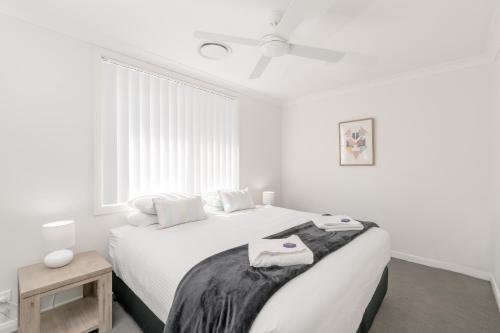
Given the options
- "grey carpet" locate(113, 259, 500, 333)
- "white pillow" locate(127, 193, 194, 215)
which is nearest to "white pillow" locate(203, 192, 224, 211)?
"white pillow" locate(127, 193, 194, 215)

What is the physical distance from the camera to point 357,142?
11.6 feet

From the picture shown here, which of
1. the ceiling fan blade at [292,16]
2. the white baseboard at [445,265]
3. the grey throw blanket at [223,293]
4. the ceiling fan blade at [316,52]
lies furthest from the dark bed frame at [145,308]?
the ceiling fan blade at [292,16]

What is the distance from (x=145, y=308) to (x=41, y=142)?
65.2 inches

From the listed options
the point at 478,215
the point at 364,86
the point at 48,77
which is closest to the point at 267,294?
the point at 48,77

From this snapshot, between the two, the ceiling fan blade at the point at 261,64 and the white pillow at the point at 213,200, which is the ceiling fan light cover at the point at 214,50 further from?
the white pillow at the point at 213,200

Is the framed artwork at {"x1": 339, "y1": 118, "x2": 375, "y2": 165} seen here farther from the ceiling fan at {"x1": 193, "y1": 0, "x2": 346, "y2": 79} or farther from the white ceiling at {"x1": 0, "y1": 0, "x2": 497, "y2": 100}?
the ceiling fan at {"x1": 193, "y1": 0, "x2": 346, "y2": 79}

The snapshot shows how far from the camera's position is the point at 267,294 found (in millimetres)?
1115

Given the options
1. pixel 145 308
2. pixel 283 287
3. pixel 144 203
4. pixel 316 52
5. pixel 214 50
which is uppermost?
pixel 214 50

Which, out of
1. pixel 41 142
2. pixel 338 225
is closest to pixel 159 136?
pixel 41 142

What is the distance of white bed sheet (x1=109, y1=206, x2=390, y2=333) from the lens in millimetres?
1070

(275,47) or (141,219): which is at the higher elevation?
(275,47)

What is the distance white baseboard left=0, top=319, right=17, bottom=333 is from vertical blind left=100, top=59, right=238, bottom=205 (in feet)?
3.60

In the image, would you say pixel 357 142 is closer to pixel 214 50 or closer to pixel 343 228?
pixel 343 228

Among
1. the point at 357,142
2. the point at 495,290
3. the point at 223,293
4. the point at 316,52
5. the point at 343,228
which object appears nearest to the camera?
the point at 223,293
